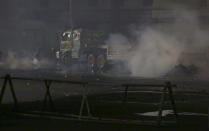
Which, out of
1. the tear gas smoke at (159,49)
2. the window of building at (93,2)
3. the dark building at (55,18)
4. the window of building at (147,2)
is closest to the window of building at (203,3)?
the dark building at (55,18)

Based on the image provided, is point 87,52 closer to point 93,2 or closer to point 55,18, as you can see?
point 55,18

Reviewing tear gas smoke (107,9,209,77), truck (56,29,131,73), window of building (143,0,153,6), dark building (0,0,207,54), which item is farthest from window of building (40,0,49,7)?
tear gas smoke (107,9,209,77)

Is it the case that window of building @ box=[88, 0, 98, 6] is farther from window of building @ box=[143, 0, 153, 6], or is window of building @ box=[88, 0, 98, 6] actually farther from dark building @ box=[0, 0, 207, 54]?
window of building @ box=[143, 0, 153, 6]

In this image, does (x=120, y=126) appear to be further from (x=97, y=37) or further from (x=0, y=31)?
(x=0, y=31)

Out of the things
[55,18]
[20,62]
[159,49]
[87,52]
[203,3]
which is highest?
[203,3]

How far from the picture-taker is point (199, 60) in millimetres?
33219

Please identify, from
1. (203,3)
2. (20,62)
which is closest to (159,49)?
(20,62)

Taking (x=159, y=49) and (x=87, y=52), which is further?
(x=87, y=52)

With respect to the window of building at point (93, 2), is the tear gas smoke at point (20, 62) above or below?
below

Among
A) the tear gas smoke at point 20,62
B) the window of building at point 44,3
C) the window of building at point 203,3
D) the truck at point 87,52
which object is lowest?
the tear gas smoke at point 20,62

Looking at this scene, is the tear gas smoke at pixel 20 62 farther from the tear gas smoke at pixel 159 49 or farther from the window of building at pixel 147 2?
the window of building at pixel 147 2

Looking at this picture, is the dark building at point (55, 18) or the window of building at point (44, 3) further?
the window of building at point (44, 3)

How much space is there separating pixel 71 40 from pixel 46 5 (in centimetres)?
3478

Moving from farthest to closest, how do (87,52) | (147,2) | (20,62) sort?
(147,2) < (20,62) < (87,52)
